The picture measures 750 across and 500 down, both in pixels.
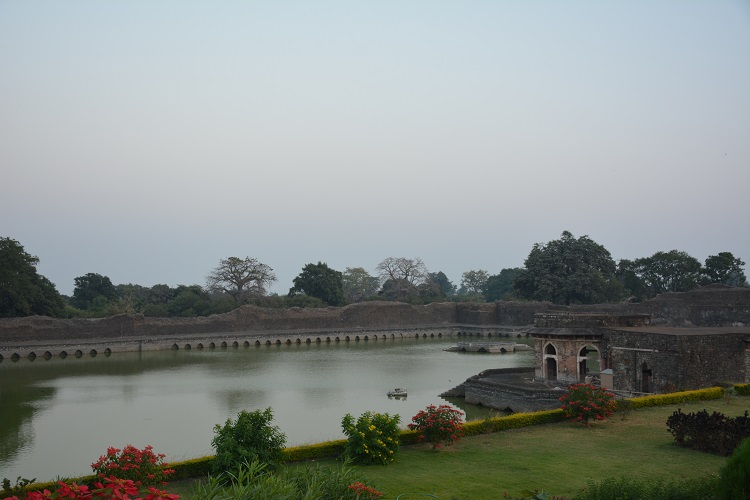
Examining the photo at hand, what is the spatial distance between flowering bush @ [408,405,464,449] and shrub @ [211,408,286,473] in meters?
2.11

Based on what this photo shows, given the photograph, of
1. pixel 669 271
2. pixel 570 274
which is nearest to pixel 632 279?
pixel 669 271

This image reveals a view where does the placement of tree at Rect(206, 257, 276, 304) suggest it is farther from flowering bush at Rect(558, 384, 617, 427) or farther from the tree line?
flowering bush at Rect(558, 384, 617, 427)

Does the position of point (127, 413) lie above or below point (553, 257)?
below

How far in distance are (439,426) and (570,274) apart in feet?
134

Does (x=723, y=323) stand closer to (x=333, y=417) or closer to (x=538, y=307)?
(x=538, y=307)

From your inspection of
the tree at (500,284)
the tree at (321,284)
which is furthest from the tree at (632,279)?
the tree at (500,284)

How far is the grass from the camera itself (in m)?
7.96

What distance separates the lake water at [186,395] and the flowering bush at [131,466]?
14.4 ft

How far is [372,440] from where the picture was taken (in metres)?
9.18

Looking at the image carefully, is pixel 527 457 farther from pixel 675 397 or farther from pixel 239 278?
pixel 239 278

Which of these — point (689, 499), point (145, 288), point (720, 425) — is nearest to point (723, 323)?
point (720, 425)

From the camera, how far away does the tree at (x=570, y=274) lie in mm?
47781

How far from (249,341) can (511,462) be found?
29.7m

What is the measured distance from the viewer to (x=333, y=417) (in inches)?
628
